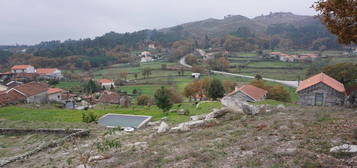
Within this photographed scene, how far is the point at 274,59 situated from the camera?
317ft

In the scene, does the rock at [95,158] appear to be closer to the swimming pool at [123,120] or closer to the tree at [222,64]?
the swimming pool at [123,120]

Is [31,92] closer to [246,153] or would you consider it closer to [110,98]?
[110,98]

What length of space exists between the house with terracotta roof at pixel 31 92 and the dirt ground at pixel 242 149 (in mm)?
27706

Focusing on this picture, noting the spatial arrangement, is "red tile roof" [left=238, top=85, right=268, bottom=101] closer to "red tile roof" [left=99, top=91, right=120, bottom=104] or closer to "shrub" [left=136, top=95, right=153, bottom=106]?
"shrub" [left=136, top=95, right=153, bottom=106]

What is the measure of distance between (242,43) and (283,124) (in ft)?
388

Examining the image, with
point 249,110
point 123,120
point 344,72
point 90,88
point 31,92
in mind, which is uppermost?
point 344,72

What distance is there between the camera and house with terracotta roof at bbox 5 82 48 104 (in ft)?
119

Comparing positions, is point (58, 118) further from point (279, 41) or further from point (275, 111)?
point (279, 41)

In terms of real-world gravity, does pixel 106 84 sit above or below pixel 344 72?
below

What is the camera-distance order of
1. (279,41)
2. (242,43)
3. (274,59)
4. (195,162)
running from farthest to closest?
(279,41) < (242,43) < (274,59) < (195,162)

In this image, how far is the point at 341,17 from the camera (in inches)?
314

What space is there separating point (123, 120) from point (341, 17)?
813 inches

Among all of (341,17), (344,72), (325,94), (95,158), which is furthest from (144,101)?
(341,17)

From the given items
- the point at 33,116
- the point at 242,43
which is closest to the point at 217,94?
the point at 33,116
